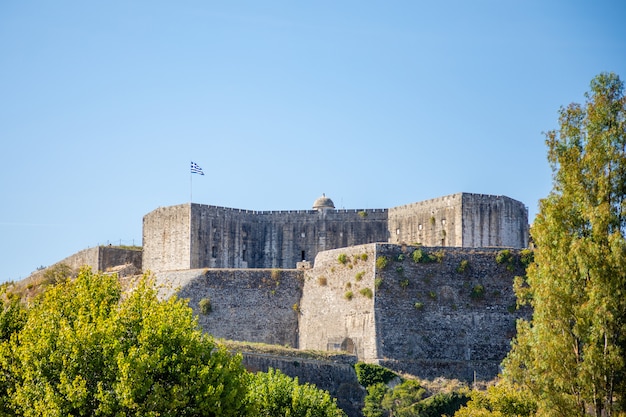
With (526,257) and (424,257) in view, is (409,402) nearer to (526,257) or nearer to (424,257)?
(424,257)

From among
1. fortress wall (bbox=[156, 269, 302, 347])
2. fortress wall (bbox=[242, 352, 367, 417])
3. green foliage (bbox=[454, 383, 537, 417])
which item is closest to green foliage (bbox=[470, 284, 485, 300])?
fortress wall (bbox=[242, 352, 367, 417])

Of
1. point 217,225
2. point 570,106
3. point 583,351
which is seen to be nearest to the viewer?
point 583,351

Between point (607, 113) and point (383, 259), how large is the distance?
30.9 m

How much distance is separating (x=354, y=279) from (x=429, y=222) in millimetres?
9201

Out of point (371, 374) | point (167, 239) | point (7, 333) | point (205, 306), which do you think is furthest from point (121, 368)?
point (167, 239)

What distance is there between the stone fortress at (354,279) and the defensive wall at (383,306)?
0.06m

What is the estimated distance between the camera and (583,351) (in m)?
33.5

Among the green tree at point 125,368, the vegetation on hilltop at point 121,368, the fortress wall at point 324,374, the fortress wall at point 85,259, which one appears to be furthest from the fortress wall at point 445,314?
the green tree at point 125,368

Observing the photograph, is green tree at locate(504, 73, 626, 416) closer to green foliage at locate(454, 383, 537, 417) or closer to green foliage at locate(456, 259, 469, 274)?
green foliage at locate(454, 383, 537, 417)

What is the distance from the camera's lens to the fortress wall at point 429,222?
235 ft

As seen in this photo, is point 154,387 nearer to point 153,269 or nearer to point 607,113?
point 607,113

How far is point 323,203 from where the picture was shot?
3098 inches

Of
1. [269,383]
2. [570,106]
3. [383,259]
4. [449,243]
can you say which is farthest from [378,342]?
[570,106]

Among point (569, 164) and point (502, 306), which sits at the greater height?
point (569, 164)
